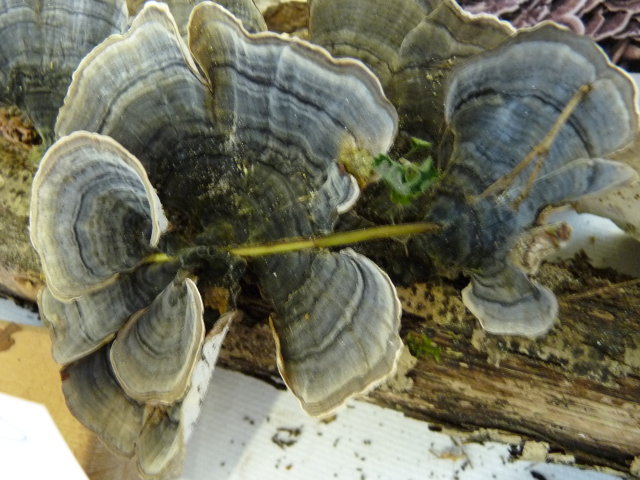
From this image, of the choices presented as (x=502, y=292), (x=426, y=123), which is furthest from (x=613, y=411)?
(x=426, y=123)

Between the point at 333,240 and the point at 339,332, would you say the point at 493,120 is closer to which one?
the point at 333,240

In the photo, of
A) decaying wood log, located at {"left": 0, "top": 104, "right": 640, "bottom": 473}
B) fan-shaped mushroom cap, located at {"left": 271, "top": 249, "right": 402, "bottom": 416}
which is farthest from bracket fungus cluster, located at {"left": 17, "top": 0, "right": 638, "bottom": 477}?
decaying wood log, located at {"left": 0, "top": 104, "right": 640, "bottom": 473}

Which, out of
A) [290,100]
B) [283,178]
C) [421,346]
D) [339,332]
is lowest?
[421,346]

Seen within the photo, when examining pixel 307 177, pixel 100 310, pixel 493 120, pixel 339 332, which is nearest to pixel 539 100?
pixel 493 120

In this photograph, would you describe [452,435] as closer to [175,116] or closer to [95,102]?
[175,116]

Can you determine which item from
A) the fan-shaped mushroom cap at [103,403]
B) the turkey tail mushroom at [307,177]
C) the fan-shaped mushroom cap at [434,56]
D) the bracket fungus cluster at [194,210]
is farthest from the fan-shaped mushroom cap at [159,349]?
the fan-shaped mushroom cap at [434,56]

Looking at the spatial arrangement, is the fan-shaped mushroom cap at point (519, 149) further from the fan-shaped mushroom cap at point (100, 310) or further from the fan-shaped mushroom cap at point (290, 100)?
the fan-shaped mushroom cap at point (100, 310)

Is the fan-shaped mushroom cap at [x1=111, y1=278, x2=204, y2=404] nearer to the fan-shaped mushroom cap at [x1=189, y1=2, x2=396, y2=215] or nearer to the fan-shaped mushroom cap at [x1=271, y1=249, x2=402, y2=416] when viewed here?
the fan-shaped mushroom cap at [x1=271, y1=249, x2=402, y2=416]
